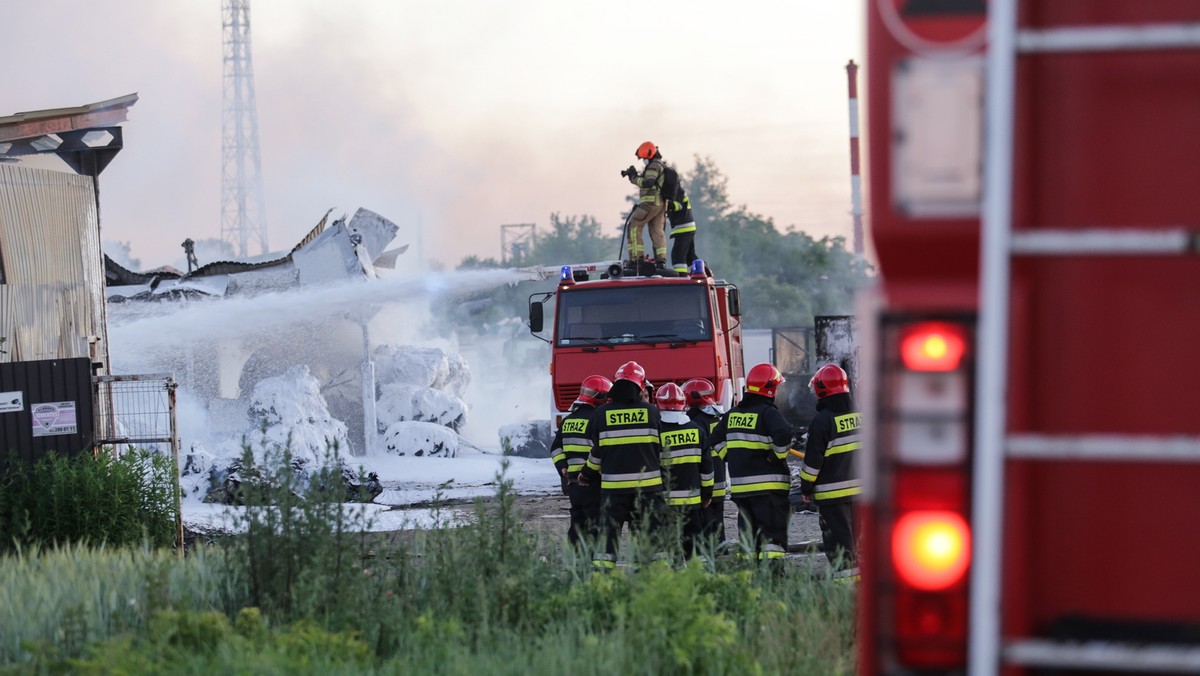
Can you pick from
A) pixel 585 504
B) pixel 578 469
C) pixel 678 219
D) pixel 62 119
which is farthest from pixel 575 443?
Answer: pixel 62 119

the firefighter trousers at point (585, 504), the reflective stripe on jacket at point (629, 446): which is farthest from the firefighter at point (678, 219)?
the reflective stripe on jacket at point (629, 446)

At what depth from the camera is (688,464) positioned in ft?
28.8

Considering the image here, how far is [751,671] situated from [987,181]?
2993mm

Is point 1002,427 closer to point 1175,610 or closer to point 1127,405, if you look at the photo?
point 1127,405

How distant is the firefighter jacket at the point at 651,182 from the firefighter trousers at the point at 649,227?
0.21 feet

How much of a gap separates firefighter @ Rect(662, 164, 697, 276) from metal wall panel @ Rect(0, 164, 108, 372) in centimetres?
626

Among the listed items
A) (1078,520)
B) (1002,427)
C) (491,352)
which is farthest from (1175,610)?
(491,352)

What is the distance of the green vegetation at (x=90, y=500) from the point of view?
9.50 metres

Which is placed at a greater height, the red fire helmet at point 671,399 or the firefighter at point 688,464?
the red fire helmet at point 671,399

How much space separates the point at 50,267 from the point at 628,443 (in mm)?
7812

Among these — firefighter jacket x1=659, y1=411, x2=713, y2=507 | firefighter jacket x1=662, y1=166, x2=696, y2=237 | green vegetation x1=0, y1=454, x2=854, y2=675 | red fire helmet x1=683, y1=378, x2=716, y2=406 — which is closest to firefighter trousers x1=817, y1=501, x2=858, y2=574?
firefighter jacket x1=659, y1=411, x2=713, y2=507

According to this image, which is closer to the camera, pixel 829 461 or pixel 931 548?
pixel 931 548

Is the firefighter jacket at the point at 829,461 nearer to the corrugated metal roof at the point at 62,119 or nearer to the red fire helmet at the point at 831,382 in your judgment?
the red fire helmet at the point at 831,382

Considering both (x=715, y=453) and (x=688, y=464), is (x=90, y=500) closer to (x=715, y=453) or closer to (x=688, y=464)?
(x=688, y=464)
